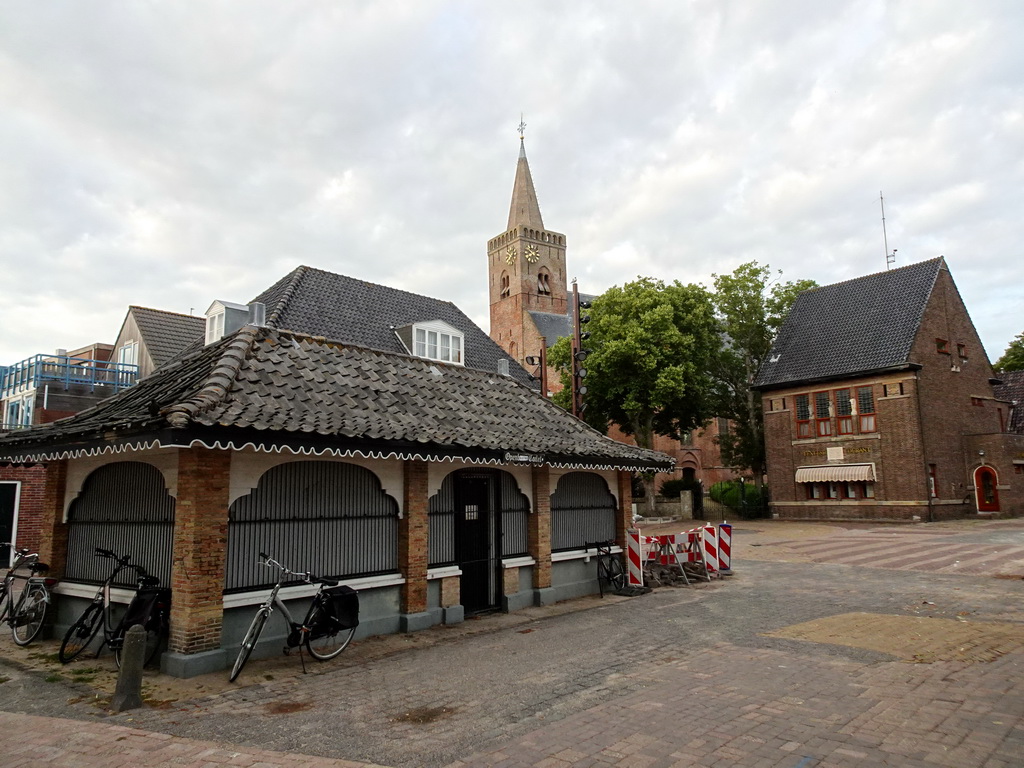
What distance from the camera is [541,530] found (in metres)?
12.5

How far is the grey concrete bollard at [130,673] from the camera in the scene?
656cm

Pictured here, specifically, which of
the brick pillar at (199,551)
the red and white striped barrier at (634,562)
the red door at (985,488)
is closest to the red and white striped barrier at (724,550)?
the red and white striped barrier at (634,562)

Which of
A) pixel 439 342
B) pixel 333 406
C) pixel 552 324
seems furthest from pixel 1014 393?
pixel 333 406

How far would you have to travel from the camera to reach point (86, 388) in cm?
2433

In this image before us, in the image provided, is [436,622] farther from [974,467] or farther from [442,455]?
[974,467]

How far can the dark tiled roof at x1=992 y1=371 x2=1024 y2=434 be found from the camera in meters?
39.9

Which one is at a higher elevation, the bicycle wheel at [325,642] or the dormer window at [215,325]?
the dormer window at [215,325]

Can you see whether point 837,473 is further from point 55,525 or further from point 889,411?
point 55,525

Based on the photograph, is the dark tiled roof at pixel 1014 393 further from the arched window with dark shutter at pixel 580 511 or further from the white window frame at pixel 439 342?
the arched window with dark shutter at pixel 580 511

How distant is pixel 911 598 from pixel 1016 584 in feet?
10.6

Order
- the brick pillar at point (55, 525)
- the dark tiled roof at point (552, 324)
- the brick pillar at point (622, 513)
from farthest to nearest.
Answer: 1. the dark tiled roof at point (552, 324)
2. the brick pillar at point (622, 513)
3. the brick pillar at point (55, 525)

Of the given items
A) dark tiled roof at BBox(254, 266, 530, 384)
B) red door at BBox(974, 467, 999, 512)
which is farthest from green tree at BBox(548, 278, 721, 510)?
red door at BBox(974, 467, 999, 512)

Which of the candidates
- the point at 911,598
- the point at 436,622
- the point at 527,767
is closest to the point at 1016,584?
the point at 911,598

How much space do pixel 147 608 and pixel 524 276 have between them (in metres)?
58.3
